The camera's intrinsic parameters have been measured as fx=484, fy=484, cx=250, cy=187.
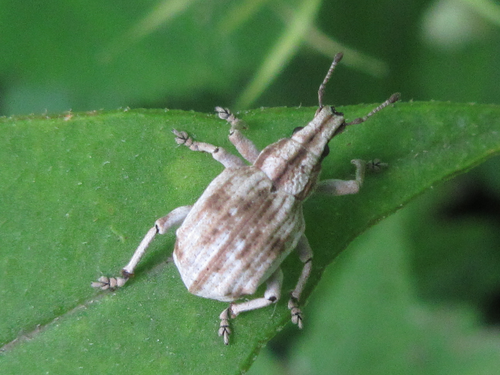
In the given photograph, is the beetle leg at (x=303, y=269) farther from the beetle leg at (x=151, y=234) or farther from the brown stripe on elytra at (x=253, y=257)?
the beetle leg at (x=151, y=234)

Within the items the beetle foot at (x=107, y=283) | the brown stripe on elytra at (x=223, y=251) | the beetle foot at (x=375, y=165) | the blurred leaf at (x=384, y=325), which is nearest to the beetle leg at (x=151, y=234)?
the beetle foot at (x=107, y=283)

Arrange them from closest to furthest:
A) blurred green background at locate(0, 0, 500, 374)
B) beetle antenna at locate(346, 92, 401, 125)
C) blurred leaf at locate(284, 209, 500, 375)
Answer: beetle antenna at locate(346, 92, 401, 125), blurred leaf at locate(284, 209, 500, 375), blurred green background at locate(0, 0, 500, 374)

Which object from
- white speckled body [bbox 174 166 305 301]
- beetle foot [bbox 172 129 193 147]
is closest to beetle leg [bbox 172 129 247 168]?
beetle foot [bbox 172 129 193 147]

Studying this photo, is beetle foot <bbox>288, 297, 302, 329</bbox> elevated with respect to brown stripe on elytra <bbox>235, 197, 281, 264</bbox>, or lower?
lower

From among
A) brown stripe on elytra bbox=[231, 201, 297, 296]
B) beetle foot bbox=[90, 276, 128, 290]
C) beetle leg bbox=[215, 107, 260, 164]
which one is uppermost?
beetle leg bbox=[215, 107, 260, 164]

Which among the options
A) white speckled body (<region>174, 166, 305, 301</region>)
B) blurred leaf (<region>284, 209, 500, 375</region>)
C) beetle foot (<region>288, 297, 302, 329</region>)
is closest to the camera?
white speckled body (<region>174, 166, 305, 301</region>)

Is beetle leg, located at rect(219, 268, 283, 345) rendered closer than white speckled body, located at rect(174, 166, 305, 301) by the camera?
No

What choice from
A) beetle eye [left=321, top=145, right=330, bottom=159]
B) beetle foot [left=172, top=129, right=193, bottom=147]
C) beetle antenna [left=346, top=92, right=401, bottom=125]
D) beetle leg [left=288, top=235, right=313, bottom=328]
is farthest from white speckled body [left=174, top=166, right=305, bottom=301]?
beetle antenna [left=346, top=92, right=401, bottom=125]

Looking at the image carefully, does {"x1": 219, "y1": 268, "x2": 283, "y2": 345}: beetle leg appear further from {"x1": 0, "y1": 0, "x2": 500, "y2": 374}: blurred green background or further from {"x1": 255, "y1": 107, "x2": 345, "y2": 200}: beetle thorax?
{"x1": 0, "y1": 0, "x2": 500, "y2": 374}: blurred green background
